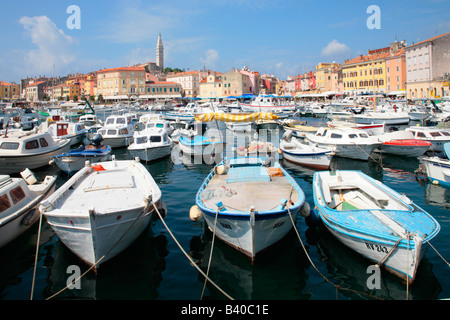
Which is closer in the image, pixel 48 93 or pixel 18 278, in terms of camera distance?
pixel 18 278

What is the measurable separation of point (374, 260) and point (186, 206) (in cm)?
788

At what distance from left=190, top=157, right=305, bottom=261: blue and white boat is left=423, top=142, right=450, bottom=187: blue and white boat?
9.09 metres

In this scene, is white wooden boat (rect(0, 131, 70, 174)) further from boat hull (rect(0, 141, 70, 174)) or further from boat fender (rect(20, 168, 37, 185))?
boat fender (rect(20, 168, 37, 185))

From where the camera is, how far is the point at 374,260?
843cm

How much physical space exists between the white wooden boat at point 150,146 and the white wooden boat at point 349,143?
11.5m

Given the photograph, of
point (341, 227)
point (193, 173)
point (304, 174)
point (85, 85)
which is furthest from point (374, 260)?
point (85, 85)

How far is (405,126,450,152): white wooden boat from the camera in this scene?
2330cm

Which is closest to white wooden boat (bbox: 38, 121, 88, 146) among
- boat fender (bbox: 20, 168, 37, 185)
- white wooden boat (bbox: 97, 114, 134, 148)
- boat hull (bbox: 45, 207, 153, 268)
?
white wooden boat (bbox: 97, 114, 134, 148)

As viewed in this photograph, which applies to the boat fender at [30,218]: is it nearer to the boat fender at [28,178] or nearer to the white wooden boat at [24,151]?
the boat fender at [28,178]

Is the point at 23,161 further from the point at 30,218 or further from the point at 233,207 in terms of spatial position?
the point at 233,207

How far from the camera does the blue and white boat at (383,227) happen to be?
24.7 feet

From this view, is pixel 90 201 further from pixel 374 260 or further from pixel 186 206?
pixel 374 260

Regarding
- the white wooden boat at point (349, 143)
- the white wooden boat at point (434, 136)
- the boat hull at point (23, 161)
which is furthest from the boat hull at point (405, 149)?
the boat hull at point (23, 161)

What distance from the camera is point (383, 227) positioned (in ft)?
27.7
